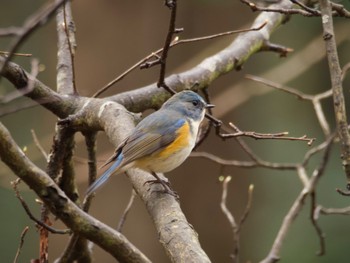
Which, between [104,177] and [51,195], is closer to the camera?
[51,195]

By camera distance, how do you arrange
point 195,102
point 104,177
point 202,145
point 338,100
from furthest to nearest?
point 202,145
point 195,102
point 104,177
point 338,100

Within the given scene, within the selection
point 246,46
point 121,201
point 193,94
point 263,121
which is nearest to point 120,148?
point 193,94

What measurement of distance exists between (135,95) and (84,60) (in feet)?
9.84

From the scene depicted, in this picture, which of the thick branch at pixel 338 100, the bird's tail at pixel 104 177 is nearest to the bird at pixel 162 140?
the bird's tail at pixel 104 177

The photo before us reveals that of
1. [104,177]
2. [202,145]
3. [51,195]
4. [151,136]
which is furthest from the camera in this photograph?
[202,145]

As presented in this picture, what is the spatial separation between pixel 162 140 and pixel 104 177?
1.56ft

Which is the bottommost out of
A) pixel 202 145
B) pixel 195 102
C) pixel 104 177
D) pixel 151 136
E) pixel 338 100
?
pixel 338 100

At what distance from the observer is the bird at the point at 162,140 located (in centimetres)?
307

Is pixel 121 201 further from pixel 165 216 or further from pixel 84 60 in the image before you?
pixel 165 216

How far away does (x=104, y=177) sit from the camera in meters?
3.04

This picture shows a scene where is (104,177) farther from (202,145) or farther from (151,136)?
(202,145)

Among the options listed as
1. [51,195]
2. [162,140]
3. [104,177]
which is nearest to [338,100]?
[51,195]

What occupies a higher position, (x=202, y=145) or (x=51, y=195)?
(x=202, y=145)

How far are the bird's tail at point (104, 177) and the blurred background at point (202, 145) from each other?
2563mm
